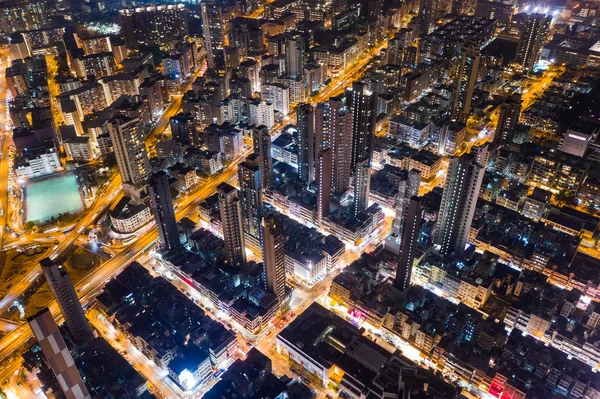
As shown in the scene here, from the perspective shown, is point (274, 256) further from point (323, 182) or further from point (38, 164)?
point (38, 164)

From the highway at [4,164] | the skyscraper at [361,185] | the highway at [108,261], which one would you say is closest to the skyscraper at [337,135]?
the skyscraper at [361,185]

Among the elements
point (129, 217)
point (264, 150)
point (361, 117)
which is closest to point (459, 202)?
point (361, 117)

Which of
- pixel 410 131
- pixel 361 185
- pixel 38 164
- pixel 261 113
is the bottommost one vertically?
pixel 38 164

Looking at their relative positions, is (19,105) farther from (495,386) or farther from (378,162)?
(495,386)

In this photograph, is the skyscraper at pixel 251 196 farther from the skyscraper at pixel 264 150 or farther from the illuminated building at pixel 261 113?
the illuminated building at pixel 261 113

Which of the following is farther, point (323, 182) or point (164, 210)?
point (323, 182)

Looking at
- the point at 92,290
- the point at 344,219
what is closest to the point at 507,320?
the point at 344,219
